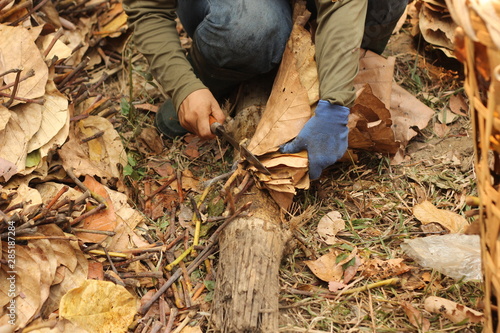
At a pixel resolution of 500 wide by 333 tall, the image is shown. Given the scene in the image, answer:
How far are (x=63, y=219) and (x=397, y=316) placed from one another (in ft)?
3.42

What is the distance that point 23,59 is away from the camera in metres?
2.08

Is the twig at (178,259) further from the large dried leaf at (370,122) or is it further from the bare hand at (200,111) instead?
the large dried leaf at (370,122)

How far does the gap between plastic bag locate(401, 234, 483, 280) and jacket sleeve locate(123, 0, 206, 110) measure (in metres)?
0.99

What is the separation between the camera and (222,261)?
1697 mm

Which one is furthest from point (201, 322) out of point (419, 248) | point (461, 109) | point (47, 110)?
point (461, 109)

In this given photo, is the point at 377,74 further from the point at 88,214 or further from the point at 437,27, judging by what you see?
the point at 88,214

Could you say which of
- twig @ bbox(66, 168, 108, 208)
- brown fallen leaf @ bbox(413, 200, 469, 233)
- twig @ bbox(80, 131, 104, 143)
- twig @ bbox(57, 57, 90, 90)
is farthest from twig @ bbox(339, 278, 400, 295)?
twig @ bbox(57, 57, 90, 90)

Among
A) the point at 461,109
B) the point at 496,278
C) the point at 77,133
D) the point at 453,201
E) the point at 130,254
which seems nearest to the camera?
the point at 496,278

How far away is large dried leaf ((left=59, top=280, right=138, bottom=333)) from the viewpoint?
1.54 meters

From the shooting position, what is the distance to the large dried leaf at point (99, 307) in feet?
5.05

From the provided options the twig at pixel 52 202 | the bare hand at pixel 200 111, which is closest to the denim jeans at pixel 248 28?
the bare hand at pixel 200 111

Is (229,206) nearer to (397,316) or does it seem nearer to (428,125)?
(397,316)

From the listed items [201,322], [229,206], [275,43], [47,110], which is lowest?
[201,322]

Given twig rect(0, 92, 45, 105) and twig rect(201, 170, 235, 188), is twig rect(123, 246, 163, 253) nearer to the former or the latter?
twig rect(201, 170, 235, 188)
